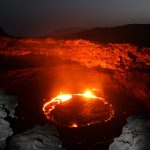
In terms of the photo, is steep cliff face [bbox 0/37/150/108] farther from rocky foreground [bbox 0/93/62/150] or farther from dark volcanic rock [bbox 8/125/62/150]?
dark volcanic rock [bbox 8/125/62/150]

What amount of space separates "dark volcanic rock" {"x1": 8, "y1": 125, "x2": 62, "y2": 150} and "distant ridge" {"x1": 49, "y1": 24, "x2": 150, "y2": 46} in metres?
4.42

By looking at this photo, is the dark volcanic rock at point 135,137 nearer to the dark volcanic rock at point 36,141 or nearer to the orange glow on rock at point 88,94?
the dark volcanic rock at point 36,141

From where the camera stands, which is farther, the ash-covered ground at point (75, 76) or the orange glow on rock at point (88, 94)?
the orange glow on rock at point (88, 94)

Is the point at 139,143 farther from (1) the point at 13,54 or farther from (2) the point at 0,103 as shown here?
(1) the point at 13,54

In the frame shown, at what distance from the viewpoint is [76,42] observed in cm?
786

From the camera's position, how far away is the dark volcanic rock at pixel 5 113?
440cm

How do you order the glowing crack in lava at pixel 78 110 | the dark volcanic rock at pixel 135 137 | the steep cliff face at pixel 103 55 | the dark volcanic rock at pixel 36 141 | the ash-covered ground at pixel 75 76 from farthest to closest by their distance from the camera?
the steep cliff face at pixel 103 55 < the glowing crack in lava at pixel 78 110 < the ash-covered ground at pixel 75 76 < the dark volcanic rock at pixel 36 141 < the dark volcanic rock at pixel 135 137

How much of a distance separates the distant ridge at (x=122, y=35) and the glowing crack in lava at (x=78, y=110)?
2.24 metres

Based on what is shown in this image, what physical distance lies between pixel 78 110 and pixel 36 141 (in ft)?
7.29

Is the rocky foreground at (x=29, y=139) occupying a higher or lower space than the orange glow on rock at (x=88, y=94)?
lower

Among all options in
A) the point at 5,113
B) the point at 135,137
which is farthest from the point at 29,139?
the point at 135,137

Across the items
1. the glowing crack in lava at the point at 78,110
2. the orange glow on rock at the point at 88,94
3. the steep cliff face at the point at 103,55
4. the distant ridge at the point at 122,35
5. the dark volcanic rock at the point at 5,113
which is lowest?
the glowing crack in lava at the point at 78,110

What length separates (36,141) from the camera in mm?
4324

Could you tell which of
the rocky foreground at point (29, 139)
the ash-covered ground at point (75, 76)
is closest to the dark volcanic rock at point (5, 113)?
the rocky foreground at point (29, 139)
